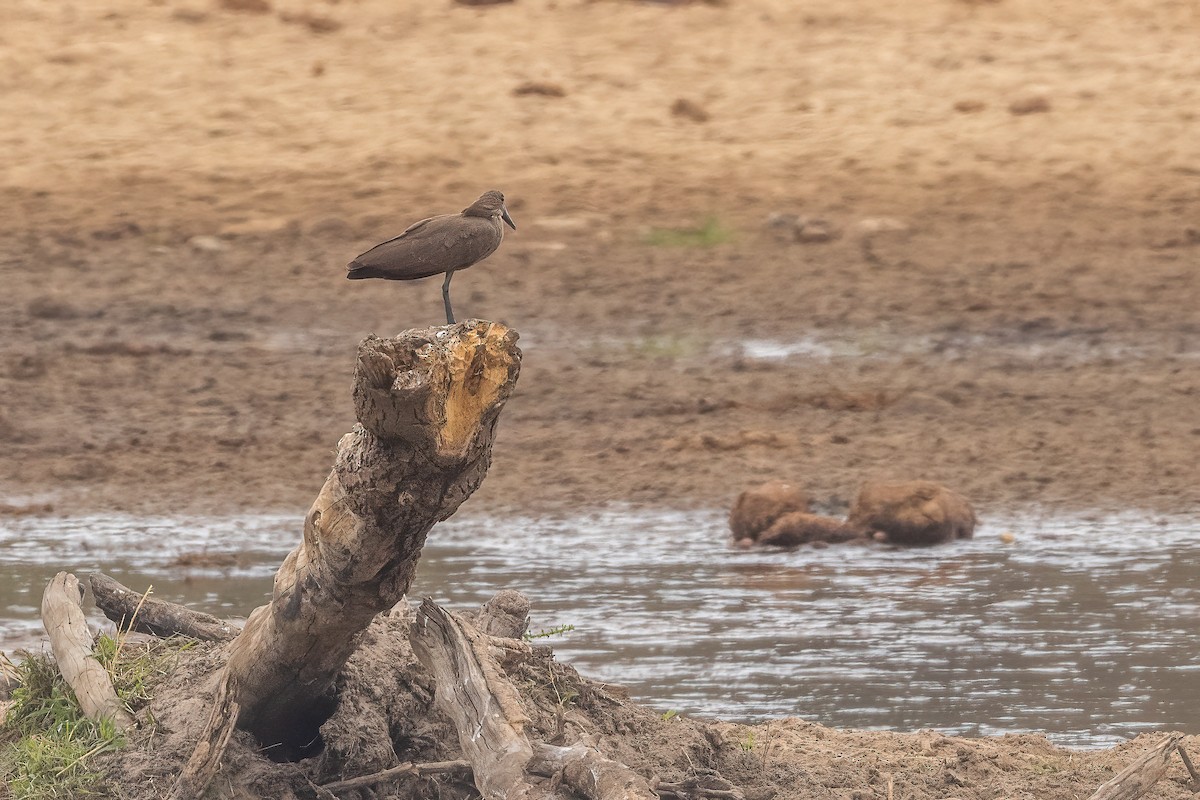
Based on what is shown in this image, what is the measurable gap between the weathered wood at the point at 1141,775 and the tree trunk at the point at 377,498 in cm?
152

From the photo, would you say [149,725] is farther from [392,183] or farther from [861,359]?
[392,183]

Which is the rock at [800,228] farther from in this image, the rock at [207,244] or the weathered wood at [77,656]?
the weathered wood at [77,656]

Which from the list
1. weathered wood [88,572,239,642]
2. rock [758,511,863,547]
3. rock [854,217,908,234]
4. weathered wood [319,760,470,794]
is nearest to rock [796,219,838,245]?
rock [854,217,908,234]

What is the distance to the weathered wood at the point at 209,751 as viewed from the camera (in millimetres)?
3869

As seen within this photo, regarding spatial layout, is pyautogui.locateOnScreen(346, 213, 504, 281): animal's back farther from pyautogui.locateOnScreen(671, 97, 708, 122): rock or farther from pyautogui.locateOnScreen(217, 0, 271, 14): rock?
pyautogui.locateOnScreen(217, 0, 271, 14): rock

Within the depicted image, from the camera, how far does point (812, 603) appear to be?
21.0ft

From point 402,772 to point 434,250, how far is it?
1121 millimetres

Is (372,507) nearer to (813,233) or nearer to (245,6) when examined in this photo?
(813,233)

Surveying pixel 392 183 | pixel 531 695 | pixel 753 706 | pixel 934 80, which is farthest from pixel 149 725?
pixel 934 80

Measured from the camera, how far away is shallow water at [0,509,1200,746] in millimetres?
5422

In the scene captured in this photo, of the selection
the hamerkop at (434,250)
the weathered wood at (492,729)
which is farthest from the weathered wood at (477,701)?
the hamerkop at (434,250)

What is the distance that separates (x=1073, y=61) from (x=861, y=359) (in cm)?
409

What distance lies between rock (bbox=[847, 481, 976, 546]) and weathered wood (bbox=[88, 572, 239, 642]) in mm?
3082

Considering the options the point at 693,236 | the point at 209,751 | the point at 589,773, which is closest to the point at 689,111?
the point at 693,236
